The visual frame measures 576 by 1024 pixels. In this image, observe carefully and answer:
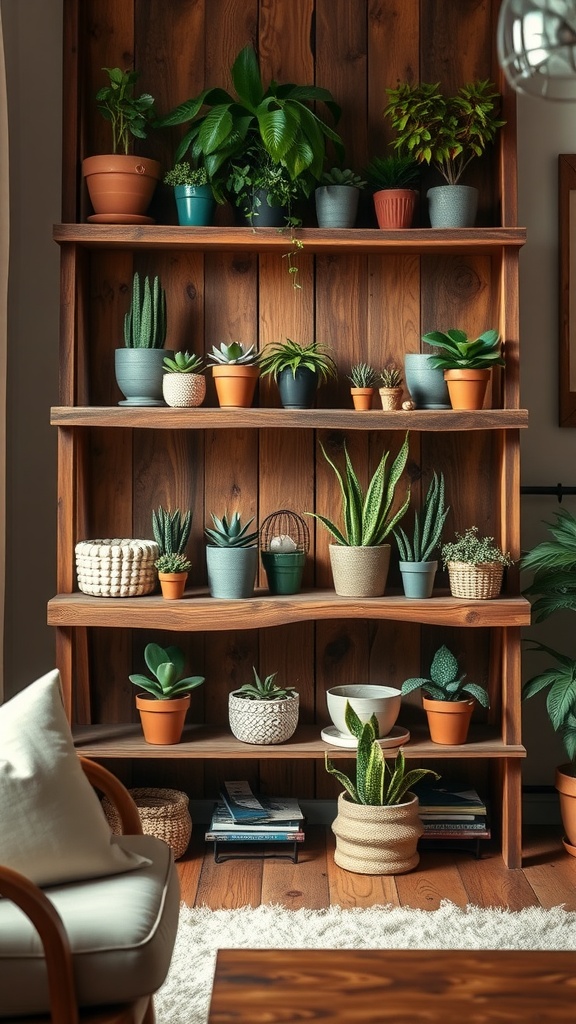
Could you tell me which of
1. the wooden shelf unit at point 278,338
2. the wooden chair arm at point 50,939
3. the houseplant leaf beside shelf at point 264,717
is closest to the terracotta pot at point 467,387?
the wooden shelf unit at point 278,338

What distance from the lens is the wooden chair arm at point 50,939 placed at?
158 cm

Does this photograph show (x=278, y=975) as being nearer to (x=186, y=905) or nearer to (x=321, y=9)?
(x=186, y=905)

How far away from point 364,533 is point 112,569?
2.33 ft

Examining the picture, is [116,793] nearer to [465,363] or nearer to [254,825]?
[254,825]

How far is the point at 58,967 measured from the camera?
1.58 m

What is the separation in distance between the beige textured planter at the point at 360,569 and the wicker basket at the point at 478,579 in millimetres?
203

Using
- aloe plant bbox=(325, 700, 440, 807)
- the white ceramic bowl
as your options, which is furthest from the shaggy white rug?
the white ceramic bowl

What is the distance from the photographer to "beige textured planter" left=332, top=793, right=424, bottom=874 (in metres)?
2.87

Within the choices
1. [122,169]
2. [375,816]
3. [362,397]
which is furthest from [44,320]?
[375,816]

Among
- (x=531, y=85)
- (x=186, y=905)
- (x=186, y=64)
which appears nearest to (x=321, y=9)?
(x=186, y=64)

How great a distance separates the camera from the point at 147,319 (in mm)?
3037

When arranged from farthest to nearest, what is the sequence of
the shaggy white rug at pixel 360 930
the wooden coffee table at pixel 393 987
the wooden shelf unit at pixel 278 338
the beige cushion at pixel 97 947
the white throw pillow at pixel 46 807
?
1. the wooden shelf unit at pixel 278 338
2. the shaggy white rug at pixel 360 930
3. the white throw pillow at pixel 46 807
4. the beige cushion at pixel 97 947
5. the wooden coffee table at pixel 393 987

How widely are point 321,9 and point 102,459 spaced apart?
4.88 feet

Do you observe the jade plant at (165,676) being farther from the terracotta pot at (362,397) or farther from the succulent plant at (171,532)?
the terracotta pot at (362,397)
